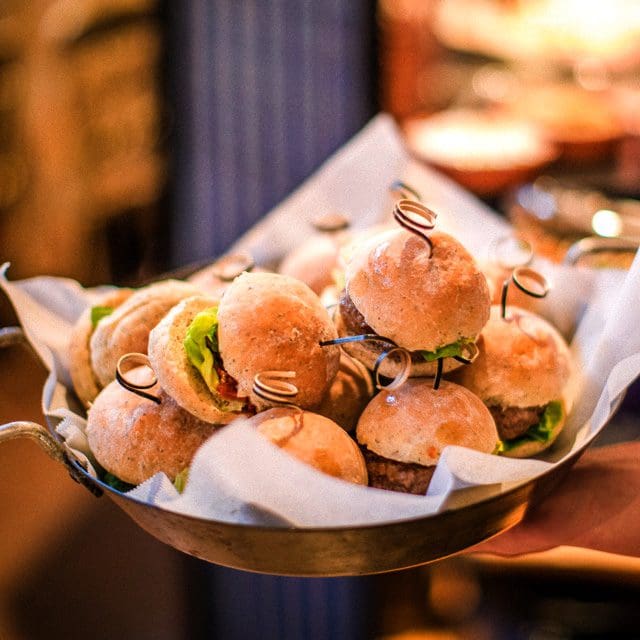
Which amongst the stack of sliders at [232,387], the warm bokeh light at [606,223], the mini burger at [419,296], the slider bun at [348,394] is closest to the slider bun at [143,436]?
A: the stack of sliders at [232,387]

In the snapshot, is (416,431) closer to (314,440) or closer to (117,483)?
(314,440)

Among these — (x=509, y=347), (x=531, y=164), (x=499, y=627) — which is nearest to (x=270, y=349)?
(x=509, y=347)

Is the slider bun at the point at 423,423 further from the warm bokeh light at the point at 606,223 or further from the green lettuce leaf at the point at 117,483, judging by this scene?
the warm bokeh light at the point at 606,223

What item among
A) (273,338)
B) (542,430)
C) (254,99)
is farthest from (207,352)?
(254,99)

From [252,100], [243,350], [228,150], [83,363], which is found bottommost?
[228,150]

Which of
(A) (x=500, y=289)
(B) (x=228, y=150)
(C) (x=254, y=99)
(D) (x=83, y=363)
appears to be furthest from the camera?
(B) (x=228, y=150)
